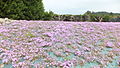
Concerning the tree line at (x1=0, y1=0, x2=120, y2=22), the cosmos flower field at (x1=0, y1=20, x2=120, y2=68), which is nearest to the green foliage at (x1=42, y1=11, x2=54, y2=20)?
the tree line at (x1=0, y1=0, x2=120, y2=22)

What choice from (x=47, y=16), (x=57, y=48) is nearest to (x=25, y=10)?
(x=47, y=16)

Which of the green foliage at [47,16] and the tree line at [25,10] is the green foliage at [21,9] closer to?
the tree line at [25,10]

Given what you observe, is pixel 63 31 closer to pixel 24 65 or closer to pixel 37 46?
pixel 37 46

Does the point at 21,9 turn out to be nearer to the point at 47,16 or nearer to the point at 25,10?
the point at 25,10

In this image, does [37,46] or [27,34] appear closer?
[37,46]

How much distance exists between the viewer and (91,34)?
8523mm

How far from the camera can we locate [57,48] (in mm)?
6684

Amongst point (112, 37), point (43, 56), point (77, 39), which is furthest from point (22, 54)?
point (112, 37)

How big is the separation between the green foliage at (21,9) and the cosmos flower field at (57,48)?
38.5ft

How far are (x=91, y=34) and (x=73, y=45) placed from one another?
1.71 meters

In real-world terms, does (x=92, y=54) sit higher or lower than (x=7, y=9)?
lower

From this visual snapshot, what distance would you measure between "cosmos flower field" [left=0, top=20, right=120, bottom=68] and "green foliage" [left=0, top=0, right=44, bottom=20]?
1174 cm

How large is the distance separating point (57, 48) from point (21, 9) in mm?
14923

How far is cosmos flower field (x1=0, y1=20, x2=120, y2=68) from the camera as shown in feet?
19.4
